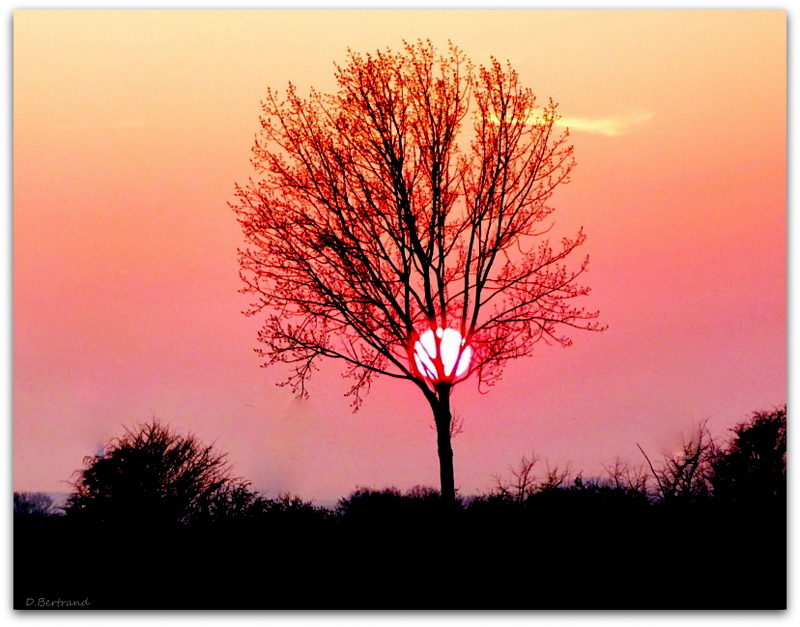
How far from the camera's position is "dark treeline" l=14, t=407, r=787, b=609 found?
12664 mm

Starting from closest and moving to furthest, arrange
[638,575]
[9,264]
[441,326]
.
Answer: [638,575] < [9,264] < [441,326]

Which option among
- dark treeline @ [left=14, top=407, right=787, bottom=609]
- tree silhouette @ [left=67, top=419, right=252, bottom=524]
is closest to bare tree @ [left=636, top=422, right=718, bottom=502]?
dark treeline @ [left=14, top=407, right=787, bottom=609]

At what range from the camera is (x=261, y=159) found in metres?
15.7

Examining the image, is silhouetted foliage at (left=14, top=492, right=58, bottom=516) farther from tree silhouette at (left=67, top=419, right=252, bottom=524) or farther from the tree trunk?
the tree trunk

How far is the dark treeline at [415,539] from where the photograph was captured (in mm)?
12664

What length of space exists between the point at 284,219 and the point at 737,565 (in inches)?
332

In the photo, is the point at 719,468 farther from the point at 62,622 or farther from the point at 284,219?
the point at 62,622

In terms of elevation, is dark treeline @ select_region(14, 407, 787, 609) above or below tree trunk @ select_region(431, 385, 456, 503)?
below

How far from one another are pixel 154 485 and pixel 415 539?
402 cm

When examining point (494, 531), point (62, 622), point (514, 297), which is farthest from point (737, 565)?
point (62, 622)

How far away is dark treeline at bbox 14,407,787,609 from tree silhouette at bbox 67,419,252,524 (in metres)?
0.02

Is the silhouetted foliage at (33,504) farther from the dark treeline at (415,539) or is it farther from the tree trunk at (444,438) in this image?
the tree trunk at (444,438)

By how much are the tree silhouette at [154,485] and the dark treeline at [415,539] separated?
20 mm

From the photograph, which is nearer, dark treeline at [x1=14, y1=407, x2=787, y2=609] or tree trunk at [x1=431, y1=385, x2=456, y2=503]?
dark treeline at [x1=14, y1=407, x2=787, y2=609]
